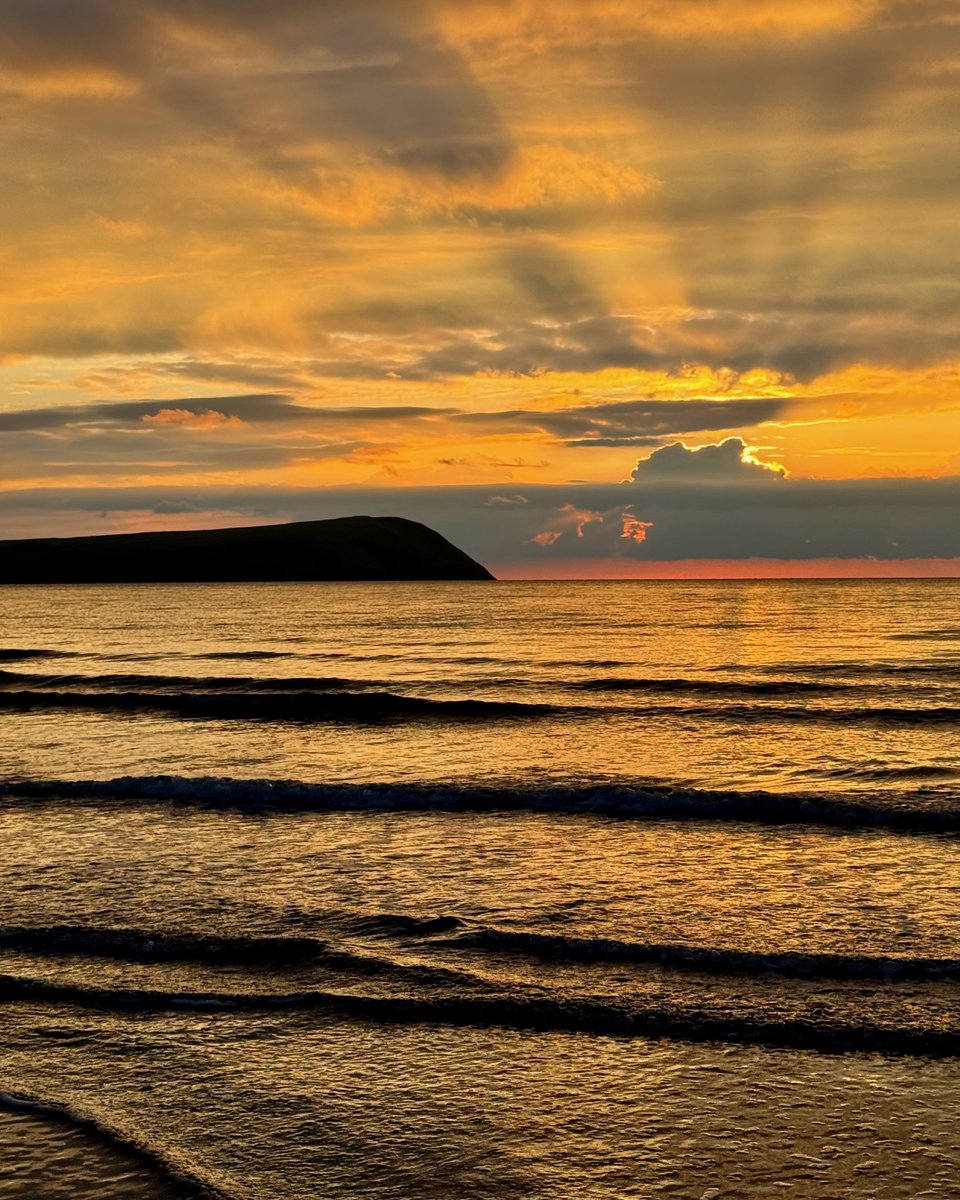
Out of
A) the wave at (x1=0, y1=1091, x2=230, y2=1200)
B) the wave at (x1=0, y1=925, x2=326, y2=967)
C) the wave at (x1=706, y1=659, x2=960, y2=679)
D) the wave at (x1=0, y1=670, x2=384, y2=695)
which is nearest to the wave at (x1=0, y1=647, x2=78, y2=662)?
the wave at (x1=0, y1=670, x2=384, y2=695)

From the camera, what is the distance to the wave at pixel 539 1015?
9.54 m

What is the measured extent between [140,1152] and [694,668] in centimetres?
4451

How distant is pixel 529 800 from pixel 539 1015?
35.5 ft

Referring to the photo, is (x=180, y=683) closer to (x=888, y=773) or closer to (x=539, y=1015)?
(x=888, y=773)

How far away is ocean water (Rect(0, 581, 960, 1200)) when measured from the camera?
7652 mm

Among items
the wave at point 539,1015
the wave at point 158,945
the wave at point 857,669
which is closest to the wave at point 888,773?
the wave at point 539,1015

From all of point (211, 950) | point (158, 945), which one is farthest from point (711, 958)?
point (158, 945)

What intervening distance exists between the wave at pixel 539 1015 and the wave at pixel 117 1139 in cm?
208

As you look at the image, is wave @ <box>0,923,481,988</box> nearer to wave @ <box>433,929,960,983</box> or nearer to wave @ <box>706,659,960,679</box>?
wave @ <box>433,929,960,983</box>

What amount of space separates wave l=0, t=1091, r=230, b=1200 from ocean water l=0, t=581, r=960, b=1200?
0.09 feet

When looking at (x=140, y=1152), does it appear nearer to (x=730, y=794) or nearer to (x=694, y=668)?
(x=730, y=794)

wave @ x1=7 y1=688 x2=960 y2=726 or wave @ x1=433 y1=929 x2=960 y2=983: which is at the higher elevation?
wave @ x1=433 y1=929 x2=960 y2=983

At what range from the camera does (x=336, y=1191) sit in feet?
23.5

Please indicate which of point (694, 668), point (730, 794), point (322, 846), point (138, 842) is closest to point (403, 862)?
point (322, 846)
